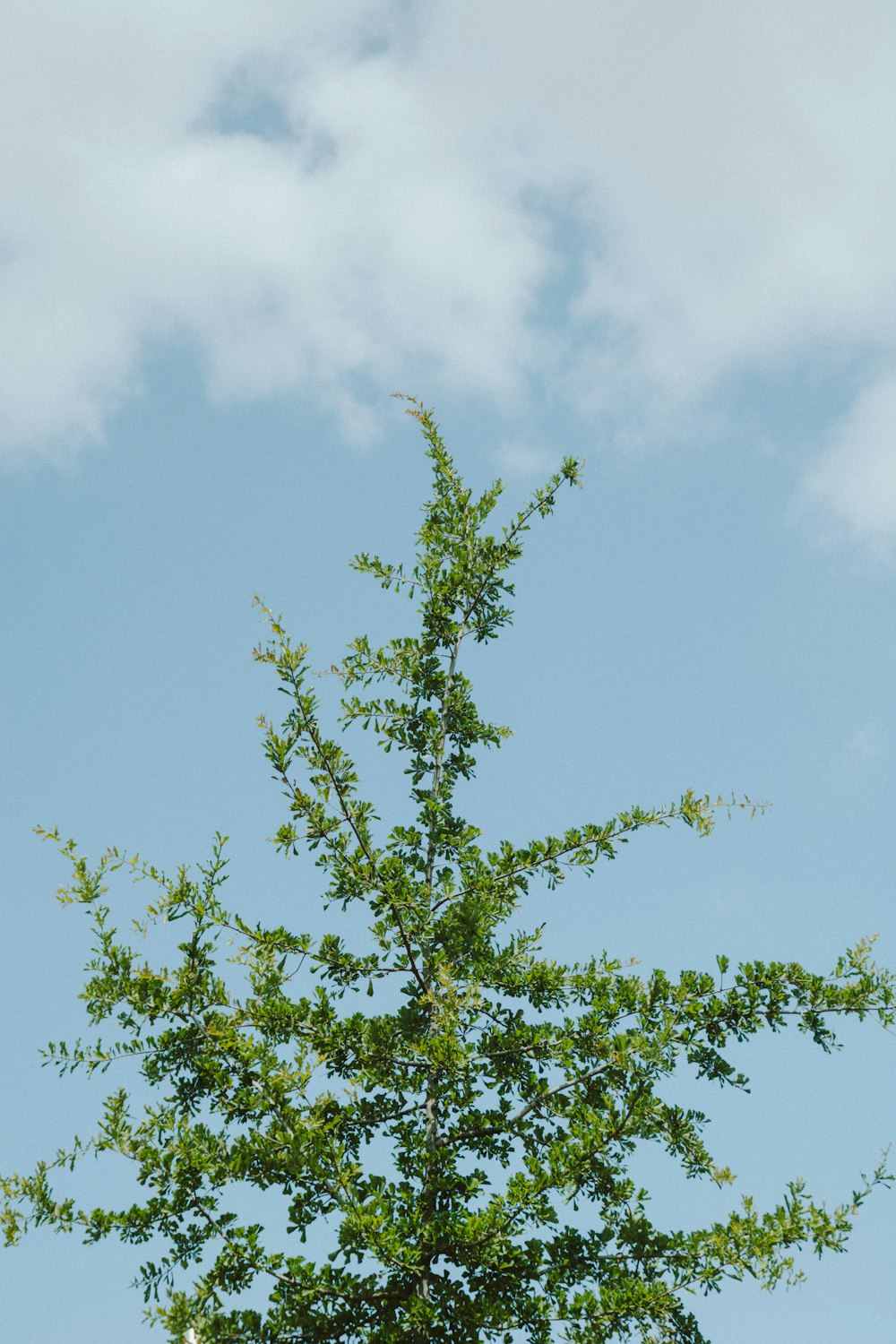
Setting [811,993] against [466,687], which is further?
[466,687]

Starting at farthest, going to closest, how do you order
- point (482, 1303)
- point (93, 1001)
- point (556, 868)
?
point (556, 868)
point (93, 1001)
point (482, 1303)

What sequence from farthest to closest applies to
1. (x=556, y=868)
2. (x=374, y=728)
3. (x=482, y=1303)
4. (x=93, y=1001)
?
(x=374, y=728) < (x=556, y=868) < (x=93, y=1001) < (x=482, y=1303)

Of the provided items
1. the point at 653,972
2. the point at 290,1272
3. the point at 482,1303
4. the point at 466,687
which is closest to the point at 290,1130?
the point at 290,1272

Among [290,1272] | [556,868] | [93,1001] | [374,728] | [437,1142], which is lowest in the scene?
[290,1272]

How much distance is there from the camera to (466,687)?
35.9 feet

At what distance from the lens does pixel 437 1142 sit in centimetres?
884

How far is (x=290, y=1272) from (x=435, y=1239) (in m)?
1.10

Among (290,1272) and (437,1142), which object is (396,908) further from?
(290,1272)

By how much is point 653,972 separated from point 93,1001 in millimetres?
4470

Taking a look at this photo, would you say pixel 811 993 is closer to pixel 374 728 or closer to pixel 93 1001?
pixel 374 728

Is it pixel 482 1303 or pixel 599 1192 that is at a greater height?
pixel 599 1192

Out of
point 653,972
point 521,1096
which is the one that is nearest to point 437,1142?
point 521,1096

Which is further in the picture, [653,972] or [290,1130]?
[653,972]

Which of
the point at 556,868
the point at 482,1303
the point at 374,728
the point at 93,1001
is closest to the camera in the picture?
the point at 482,1303
